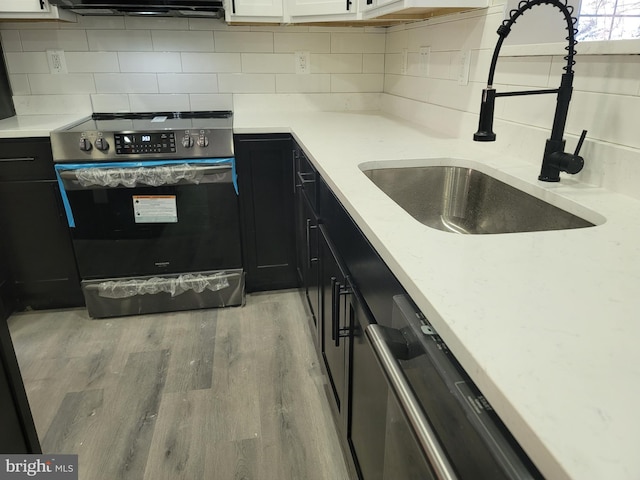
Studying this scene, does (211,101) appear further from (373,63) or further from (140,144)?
(373,63)

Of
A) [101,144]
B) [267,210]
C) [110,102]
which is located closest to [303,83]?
[267,210]

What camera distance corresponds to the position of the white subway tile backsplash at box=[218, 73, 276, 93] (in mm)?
2561

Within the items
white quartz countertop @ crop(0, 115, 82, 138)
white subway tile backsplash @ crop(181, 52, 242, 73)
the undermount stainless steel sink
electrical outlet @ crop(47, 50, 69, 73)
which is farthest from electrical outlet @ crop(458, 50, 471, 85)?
electrical outlet @ crop(47, 50, 69, 73)

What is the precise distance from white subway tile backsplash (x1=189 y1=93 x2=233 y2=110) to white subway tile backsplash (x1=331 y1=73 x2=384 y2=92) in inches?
24.5

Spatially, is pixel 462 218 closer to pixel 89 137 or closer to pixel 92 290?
pixel 89 137

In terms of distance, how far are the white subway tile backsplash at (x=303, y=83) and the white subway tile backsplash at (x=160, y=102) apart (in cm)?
55

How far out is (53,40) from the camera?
2367 millimetres

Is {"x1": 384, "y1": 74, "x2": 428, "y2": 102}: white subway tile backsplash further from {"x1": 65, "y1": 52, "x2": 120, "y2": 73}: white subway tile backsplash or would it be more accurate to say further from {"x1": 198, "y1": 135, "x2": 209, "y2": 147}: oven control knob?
{"x1": 65, "y1": 52, "x2": 120, "y2": 73}: white subway tile backsplash

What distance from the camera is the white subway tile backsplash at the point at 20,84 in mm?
2404

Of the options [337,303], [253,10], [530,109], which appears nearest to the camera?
[337,303]

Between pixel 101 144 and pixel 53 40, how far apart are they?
0.87m

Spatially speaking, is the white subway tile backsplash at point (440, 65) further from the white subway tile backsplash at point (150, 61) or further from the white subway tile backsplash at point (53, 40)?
the white subway tile backsplash at point (53, 40)

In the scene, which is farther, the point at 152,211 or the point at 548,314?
the point at 152,211

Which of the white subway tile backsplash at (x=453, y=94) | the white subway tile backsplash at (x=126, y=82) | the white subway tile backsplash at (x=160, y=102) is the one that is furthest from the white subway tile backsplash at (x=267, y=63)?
the white subway tile backsplash at (x=453, y=94)
